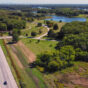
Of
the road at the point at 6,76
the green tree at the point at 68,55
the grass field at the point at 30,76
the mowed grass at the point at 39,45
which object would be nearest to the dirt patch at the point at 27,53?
the mowed grass at the point at 39,45

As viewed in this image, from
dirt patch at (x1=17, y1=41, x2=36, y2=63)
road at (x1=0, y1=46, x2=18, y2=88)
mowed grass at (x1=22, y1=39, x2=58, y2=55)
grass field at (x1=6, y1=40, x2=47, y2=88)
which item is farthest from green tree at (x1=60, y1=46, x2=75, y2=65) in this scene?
road at (x1=0, y1=46, x2=18, y2=88)

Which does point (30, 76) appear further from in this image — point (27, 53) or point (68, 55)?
point (27, 53)

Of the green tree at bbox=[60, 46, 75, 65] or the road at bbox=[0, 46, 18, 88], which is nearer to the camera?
the road at bbox=[0, 46, 18, 88]

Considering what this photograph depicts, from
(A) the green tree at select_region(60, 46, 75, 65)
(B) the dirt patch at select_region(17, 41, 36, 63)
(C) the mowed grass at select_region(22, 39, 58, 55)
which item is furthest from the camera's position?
(C) the mowed grass at select_region(22, 39, 58, 55)

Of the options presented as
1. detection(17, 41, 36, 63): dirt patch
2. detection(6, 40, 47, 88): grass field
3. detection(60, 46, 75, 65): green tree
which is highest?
detection(60, 46, 75, 65): green tree

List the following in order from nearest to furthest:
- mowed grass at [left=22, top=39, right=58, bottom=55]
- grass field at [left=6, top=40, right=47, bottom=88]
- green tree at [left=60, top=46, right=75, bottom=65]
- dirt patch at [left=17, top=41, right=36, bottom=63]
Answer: grass field at [left=6, top=40, right=47, bottom=88] < green tree at [left=60, top=46, right=75, bottom=65] < dirt patch at [left=17, top=41, right=36, bottom=63] < mowed grass at [left=22, top=39, right=58, bottom=55]

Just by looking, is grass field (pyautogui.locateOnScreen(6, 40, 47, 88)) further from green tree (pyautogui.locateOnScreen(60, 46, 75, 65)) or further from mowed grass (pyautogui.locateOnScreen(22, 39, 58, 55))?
mowed grass (pyautogui.locateOnScreen(22, 39, 58, 55))
